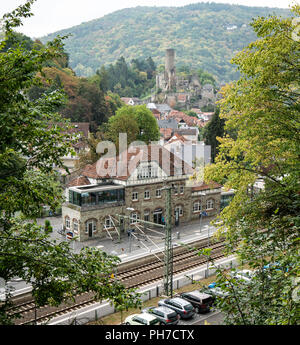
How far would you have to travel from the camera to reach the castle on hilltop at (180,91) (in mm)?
162125

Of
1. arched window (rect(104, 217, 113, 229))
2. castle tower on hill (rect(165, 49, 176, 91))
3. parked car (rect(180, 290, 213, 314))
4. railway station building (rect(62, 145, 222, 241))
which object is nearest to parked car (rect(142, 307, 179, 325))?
parked car (rect(180, 290, 213, 314))

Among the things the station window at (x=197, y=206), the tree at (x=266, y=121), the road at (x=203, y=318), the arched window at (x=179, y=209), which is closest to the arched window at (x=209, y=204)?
the station window at (x=197, y=206)

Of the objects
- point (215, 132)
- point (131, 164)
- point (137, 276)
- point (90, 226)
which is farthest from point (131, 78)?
point (137, 276)

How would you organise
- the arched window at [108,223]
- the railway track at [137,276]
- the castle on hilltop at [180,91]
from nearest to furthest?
the railway track at [137,276]
the arched window at [108,223]
the castle on hilltop at [180,91]

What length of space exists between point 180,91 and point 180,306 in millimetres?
159020

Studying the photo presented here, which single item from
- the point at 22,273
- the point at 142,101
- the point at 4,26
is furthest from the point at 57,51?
the point at 142,101

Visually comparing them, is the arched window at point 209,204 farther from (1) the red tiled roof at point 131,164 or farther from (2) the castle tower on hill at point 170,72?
(2) the castle tower on hill at point 170,72

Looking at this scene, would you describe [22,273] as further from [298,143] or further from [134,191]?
[134,191]

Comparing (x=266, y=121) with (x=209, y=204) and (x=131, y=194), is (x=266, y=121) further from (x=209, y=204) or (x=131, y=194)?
(x=209, y=204)

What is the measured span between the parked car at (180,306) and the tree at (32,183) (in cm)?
1306

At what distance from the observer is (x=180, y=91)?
172 meters

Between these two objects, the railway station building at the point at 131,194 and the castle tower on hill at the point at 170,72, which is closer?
the railway station building at the point at 131,194

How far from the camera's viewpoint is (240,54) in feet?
43.8

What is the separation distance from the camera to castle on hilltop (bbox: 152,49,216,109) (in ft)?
532
